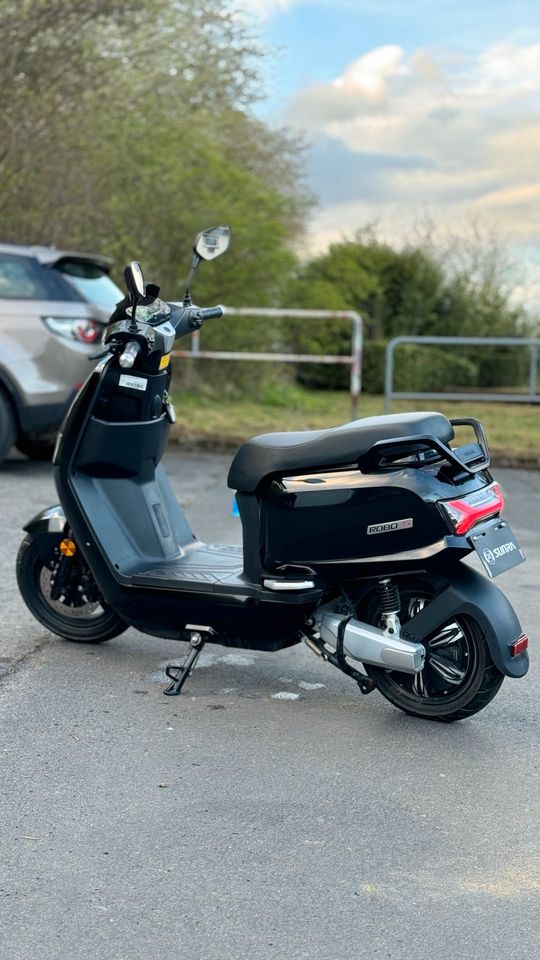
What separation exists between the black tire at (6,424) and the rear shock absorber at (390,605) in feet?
18.3

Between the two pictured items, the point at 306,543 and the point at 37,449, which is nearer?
the point at 306,543

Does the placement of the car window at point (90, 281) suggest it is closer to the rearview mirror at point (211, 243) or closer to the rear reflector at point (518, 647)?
the rearview mirror at point (211, 243)

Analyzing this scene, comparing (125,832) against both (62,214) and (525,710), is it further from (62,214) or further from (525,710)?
(62,214)

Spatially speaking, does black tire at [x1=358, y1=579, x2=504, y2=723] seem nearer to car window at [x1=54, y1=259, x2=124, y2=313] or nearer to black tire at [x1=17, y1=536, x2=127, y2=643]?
black tire at [x1=17, y1=536, x2=127, y2=643]

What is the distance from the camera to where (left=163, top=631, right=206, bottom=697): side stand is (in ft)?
14.3

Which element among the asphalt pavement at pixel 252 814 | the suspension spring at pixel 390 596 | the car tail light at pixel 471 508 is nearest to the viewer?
the asphalt pavement at pixel 252 814

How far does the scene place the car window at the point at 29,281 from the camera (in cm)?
920

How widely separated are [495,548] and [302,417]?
31.9 ft

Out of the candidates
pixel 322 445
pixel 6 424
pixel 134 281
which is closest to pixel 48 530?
pixel 134 281

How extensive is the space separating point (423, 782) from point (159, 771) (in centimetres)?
82

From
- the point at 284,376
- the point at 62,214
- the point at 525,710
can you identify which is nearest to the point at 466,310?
the point at 284,376

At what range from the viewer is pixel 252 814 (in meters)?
3.36

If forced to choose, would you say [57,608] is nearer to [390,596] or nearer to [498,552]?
[390,596]

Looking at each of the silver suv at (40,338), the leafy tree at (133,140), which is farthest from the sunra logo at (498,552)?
the leafy tree at (133,140)
